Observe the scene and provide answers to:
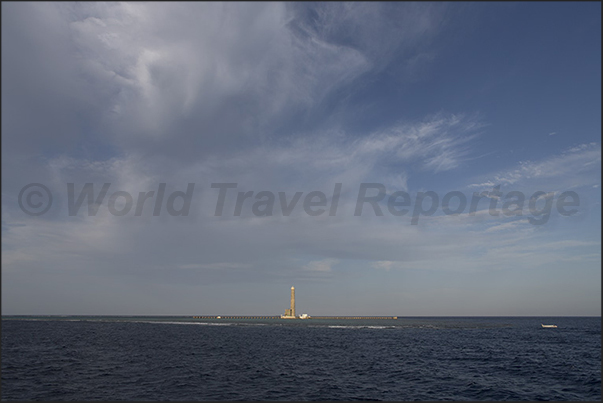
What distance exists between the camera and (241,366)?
47438mm

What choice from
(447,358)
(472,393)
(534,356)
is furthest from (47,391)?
(534,356)

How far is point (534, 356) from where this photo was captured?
58969 mm

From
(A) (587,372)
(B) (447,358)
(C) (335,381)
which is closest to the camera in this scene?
(C) (335,381)

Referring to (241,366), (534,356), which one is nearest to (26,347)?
(241,366)

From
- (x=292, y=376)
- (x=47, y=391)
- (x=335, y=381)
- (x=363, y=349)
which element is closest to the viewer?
(x=47, y=391)

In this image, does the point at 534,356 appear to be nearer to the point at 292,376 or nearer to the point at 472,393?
the point at 472,393

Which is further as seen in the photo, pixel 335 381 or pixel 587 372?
pixel 587 372

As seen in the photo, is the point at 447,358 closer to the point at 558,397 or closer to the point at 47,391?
the point at 558,397

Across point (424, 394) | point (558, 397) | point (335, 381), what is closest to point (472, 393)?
point (424, 394)

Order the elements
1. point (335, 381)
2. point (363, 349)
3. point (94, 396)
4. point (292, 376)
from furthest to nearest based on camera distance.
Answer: point (363, 349)
point (292, 376)
point (335, 381)
point (94, 396)

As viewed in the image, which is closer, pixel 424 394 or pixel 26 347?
pixel 424 394

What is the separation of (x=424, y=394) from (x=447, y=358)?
25.9 metres

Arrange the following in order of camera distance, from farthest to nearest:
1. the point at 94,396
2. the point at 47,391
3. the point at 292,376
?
1. the point at 292,376
2. the point at 47,391
3. the point at 94,396

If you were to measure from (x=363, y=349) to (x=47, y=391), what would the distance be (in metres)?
48.9
